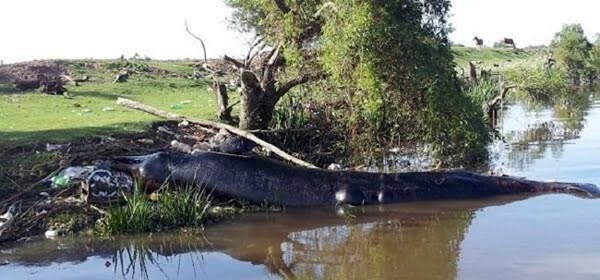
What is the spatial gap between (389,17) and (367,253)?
5.01 metres

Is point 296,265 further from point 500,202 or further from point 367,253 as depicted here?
point 500,202

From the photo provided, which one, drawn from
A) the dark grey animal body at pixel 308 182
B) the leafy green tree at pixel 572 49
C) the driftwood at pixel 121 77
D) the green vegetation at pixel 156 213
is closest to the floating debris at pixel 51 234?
the green vegetation at pixel 156 213

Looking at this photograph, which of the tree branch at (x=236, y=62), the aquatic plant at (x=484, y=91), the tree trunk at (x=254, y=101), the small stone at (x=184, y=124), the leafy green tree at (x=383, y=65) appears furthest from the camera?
the aquatic plant at (x=484, y=91)

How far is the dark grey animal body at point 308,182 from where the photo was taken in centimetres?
1080

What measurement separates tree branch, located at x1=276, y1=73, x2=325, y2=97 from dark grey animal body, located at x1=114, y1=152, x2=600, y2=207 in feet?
9.78

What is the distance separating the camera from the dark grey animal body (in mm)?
10797

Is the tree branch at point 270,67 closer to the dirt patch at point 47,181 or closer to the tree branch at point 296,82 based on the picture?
the tree branch at point 296,82

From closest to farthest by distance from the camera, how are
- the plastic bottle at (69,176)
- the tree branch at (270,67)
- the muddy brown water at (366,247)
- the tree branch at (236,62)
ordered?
the muddy brown water at (366,247)
the plastic bottle at (69,176)
the tree branch at (270,67)
the tree branch at (236,62)

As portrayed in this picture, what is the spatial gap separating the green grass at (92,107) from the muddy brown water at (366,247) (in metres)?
4.31

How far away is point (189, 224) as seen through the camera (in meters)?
9.69

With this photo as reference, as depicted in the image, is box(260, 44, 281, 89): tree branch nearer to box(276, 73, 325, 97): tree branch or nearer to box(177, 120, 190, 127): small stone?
box(276, 73, 325, 97): tree branch

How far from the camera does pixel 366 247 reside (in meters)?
8.37

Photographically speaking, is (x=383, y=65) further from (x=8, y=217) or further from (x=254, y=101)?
(x=8, y=217)

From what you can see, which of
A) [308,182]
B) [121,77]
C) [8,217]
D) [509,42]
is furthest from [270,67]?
[509,42]
